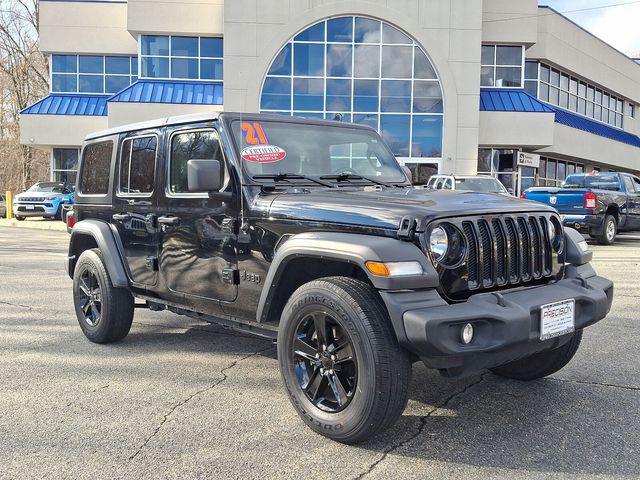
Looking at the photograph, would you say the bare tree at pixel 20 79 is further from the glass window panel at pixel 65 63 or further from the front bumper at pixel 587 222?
the front bumper at pixel 587 222

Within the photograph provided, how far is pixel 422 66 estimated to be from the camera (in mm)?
26125

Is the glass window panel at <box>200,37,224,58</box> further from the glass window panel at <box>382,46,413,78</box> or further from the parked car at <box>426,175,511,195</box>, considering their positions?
the parked car at <box>426,175,511,195</box>

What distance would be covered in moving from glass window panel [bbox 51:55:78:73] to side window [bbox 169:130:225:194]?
30073 mm

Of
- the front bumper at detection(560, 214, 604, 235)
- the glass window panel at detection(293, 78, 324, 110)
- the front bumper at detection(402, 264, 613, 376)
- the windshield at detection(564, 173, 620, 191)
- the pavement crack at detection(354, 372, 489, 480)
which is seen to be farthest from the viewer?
the glass window panel at detection(293, 78, 324, 110)

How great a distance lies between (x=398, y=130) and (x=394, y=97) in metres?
1.44

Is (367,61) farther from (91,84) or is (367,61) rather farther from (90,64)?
(90,64)

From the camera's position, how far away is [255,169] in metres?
4.14

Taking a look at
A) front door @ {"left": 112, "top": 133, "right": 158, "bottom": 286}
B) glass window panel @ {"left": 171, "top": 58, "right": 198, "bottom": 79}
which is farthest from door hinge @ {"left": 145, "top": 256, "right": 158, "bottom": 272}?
glass window panel @ {"left": 171, "top": 58, "right": 198, "bottom": 79}

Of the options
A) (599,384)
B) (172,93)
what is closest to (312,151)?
(599,384)

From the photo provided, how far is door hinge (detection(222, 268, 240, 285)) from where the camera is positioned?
13.4ft

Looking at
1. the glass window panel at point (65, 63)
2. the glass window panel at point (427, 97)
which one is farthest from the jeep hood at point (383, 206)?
the glass window panel at point (65, 63)

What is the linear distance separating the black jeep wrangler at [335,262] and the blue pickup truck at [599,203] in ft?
36.3

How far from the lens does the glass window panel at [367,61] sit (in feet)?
84.6

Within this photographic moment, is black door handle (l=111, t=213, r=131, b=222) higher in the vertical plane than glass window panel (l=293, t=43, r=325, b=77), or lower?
lower
